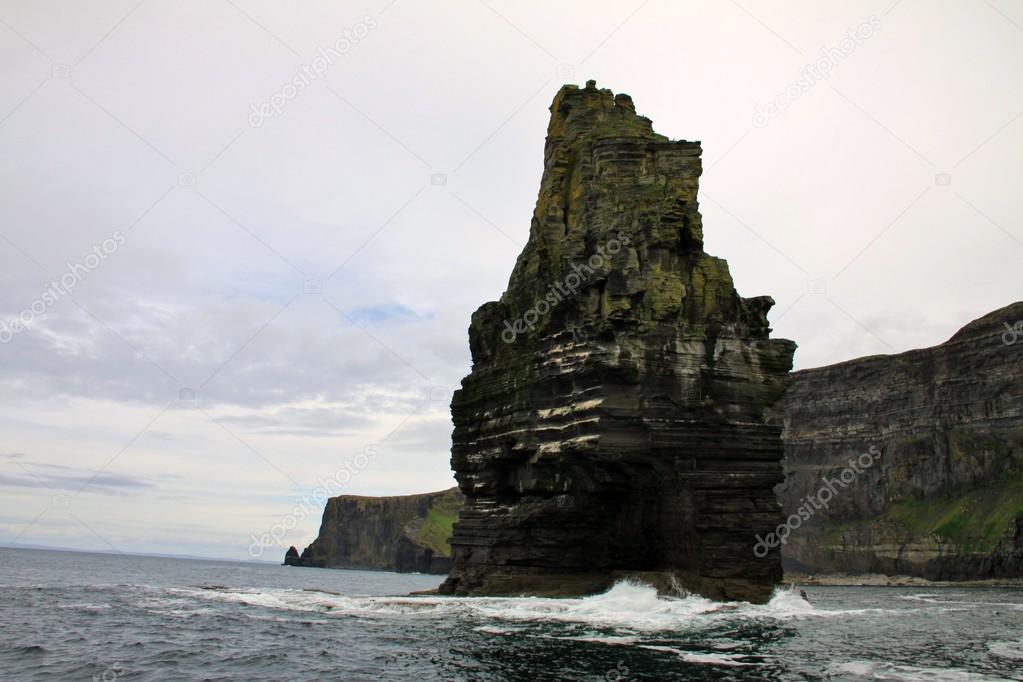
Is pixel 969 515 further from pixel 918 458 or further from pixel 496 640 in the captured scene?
pixel 496 640

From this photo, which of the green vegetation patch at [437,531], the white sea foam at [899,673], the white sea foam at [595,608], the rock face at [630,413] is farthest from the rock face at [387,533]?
the white sea foam at [899,673]

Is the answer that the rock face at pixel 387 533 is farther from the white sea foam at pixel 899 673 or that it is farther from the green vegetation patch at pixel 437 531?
the white sea foam at pixel 899 673

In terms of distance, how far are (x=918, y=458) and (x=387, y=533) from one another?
353 ft

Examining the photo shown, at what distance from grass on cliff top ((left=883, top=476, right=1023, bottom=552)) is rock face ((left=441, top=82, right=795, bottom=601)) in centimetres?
9361

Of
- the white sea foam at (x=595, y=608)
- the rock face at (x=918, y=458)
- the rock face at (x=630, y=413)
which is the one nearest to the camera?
the white sea foam at (x=595, y=608)

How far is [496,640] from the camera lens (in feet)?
85.7

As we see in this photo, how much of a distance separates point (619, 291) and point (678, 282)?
2.99 meters

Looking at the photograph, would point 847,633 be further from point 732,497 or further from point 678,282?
point 678,282

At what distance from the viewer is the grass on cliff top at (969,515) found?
118500mm

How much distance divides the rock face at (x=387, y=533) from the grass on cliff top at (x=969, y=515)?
275 ft

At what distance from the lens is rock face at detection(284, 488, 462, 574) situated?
170750mm

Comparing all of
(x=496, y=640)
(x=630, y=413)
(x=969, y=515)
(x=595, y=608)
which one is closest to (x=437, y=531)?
(x=969, y=515)

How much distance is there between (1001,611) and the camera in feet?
157

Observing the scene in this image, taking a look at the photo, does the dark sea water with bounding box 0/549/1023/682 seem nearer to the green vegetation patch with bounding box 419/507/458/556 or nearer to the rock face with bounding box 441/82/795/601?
the rock face with bounding box 441/82/795/601
